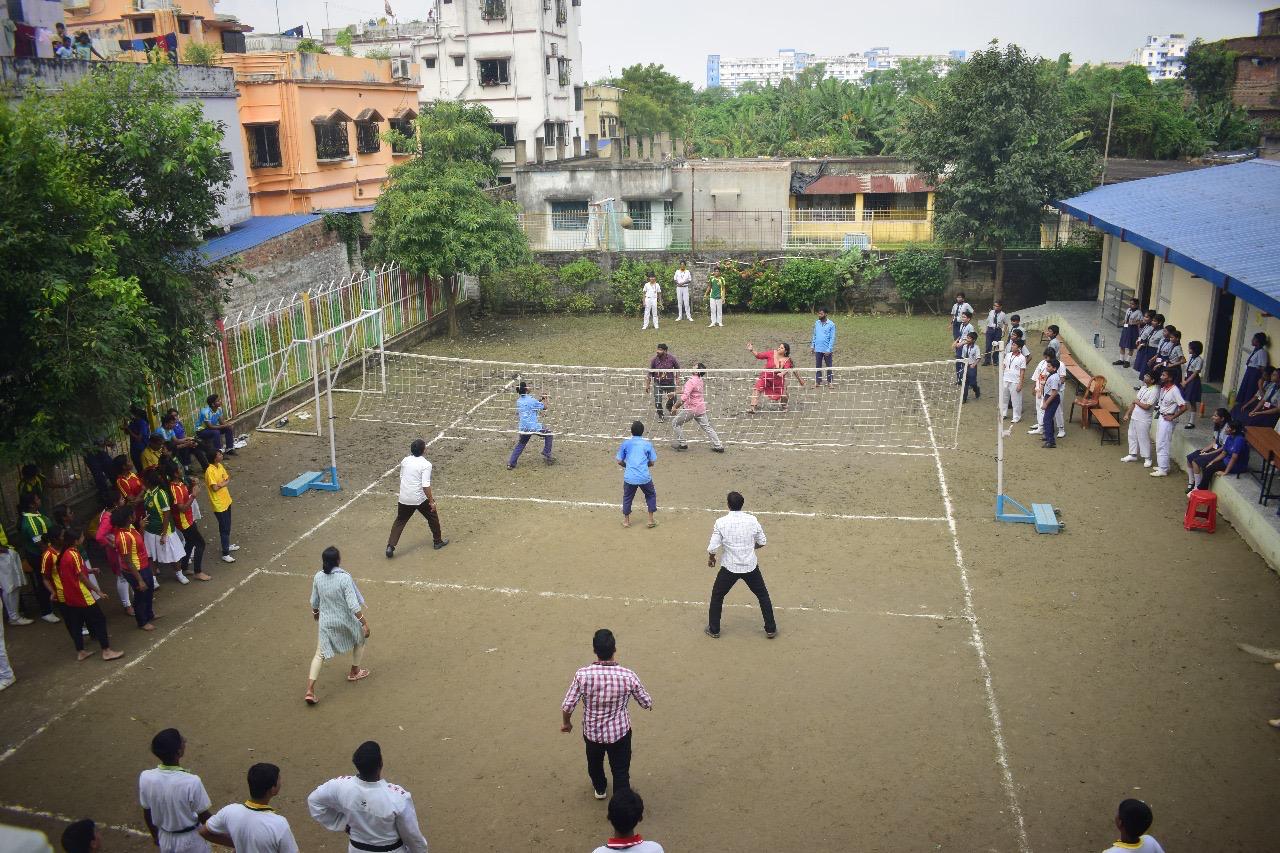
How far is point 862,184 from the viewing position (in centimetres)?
3195

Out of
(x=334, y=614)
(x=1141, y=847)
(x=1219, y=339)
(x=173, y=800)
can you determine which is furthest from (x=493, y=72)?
(x=1141, y=847)

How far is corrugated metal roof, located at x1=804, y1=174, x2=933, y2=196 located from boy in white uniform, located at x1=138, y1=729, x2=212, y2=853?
1148 inches

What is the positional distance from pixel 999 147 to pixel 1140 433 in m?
11.3

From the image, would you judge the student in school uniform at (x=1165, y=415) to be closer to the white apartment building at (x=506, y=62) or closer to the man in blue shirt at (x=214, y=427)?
the man in blue shirt at (x=214, y=427)

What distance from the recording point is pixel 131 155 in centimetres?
1130

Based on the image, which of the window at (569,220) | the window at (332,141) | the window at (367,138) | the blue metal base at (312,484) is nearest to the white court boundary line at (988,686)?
the blue metal base at (312,484)

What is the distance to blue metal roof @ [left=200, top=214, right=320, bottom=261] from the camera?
65.0 feet

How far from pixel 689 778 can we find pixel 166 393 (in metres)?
9.78

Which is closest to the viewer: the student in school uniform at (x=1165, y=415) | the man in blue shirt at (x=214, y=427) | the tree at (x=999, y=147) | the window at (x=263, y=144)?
the student in school uniform at (x=1165, y=415)

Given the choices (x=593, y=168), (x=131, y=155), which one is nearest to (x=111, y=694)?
(x=131, y=155)

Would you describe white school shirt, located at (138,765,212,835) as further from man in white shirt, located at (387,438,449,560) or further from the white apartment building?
the white apartment building

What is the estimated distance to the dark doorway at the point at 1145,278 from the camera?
66.5 feet

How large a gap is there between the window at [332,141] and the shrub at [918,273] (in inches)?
614

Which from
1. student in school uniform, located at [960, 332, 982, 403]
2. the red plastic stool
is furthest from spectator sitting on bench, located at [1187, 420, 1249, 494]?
student in school uniform, located at [960, 332, 982, 403]
